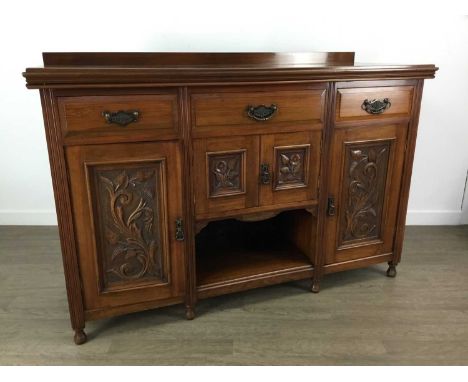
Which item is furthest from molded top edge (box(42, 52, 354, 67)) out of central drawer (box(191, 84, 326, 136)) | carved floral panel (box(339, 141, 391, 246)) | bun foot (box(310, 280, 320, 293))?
bun foot (box(310, 280, 320, 293))

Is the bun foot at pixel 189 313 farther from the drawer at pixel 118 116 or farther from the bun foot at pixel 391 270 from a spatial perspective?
the bun foot at pixel 391 270

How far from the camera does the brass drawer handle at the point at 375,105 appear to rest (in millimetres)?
1479

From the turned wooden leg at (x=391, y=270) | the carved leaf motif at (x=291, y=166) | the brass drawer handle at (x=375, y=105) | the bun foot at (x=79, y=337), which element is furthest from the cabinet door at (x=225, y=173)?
the turned wooden leg at (x=391, y=270)

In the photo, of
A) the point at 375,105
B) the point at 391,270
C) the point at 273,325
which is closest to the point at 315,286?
the point at 273,325

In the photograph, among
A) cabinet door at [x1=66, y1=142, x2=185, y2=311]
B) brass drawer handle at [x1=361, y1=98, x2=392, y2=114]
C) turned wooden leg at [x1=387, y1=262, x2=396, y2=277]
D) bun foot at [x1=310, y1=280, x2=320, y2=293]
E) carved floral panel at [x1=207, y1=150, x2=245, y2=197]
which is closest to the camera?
cabinet door at [x1=66, y1=142, x2=185, y2=311]

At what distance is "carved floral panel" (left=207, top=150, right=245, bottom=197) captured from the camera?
1.37m

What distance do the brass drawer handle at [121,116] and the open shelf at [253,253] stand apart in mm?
672

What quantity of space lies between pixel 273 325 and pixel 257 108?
799mm

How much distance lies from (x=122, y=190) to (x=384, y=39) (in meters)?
1.56

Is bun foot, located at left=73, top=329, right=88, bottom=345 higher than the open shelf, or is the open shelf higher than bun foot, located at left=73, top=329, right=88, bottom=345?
the open shelf

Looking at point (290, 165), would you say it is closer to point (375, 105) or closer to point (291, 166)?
point (291, 166)

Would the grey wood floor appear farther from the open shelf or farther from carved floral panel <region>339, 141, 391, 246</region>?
carved floral panel <region>339, 141, 391, 246</region>

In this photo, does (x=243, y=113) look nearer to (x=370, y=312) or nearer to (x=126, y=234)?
(x=126, y=234)

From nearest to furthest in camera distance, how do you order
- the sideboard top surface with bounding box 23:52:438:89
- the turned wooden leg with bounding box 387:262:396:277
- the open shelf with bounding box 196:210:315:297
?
the sideboard top surface with bounding box 23:52:438:89 → the open shelf with bounding box 196:210:315:297 → the turned wooden leg with bounding box 387:262:396:277
